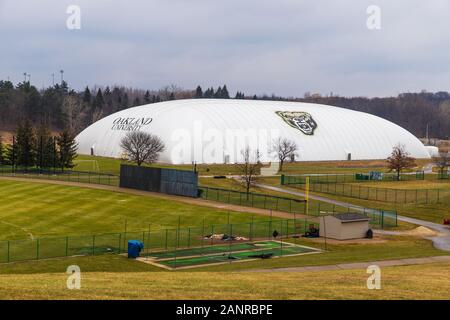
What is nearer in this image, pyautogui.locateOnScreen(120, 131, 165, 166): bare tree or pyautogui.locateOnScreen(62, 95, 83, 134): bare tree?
pyautogui.locateOnScreen(120, 131, 165, 166): bare tree

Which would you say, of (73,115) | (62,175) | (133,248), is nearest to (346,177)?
(62,175)

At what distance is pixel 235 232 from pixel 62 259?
15.4 meters

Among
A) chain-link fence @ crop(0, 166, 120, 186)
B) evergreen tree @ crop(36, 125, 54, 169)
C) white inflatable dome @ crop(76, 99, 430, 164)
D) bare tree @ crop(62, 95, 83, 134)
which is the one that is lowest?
chain-link fence @ crop(0, 166, 120, 186)

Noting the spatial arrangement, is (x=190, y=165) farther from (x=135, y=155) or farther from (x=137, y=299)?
(x=137, y=299)

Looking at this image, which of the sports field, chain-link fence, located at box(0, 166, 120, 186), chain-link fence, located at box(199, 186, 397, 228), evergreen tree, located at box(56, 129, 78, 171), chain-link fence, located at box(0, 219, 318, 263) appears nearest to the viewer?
the sports field

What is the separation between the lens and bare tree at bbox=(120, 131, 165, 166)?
316 ft

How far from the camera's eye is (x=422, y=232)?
49781 millimetres

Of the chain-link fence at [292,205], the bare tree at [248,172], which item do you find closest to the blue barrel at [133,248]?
the chain-link fence at [292,205]

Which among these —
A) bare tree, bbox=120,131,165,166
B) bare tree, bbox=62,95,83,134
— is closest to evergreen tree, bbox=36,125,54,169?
bare tree, bbox=120,131,165,166

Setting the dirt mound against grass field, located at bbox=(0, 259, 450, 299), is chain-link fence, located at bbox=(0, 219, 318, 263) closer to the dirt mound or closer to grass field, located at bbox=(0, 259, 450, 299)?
the dirt mound

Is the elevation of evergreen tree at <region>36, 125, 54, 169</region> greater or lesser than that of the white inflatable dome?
lesser

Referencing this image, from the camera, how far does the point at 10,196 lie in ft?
209

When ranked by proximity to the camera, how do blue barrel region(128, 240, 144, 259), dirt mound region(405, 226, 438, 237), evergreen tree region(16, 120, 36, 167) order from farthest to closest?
evergreen tree region(16, 120, 36, 167) < dirt mound region(405, 226, 438, 237) < blue barrel region(128, 240, 144, 259)

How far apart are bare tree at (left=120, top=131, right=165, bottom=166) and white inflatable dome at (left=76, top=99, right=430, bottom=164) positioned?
542 centimetres
